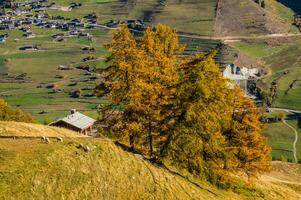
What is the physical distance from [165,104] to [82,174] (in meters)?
15.0

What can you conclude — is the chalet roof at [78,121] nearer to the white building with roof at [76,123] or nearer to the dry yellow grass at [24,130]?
the white building with roof at [76,123]

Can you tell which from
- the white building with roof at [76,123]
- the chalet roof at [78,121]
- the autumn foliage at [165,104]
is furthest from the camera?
the chalet roof at [78,121]

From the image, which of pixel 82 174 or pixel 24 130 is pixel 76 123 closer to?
pixel 24 130

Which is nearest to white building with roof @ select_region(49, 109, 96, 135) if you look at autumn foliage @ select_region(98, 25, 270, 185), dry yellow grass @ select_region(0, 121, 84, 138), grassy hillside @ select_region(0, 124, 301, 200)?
dry yellow grass @ select_region(0, 121, 84, 138)

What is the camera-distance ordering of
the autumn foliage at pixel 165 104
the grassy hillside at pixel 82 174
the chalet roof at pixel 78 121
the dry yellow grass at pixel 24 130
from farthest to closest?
the chalet roof at pixel 78 121
the autumn foliage at pixel 165 104
the dry yellow grass at pixel 24 130
the grassy hillside at pixel 82 174

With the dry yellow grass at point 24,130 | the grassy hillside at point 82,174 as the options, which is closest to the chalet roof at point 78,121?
the dry yellow grass at point 24,130

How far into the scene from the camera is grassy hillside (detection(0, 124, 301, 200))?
144 feet

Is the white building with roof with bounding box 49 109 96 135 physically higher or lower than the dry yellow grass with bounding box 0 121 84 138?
lower


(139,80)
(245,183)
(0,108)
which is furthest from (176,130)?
(0,108)

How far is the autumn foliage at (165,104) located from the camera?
57.7 metres

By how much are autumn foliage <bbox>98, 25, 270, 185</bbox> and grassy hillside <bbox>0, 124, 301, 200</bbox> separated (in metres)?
3.71

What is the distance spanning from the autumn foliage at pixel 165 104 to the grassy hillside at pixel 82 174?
3.71m

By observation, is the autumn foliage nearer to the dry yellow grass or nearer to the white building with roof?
the dry yellow grass

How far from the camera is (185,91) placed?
189ft
